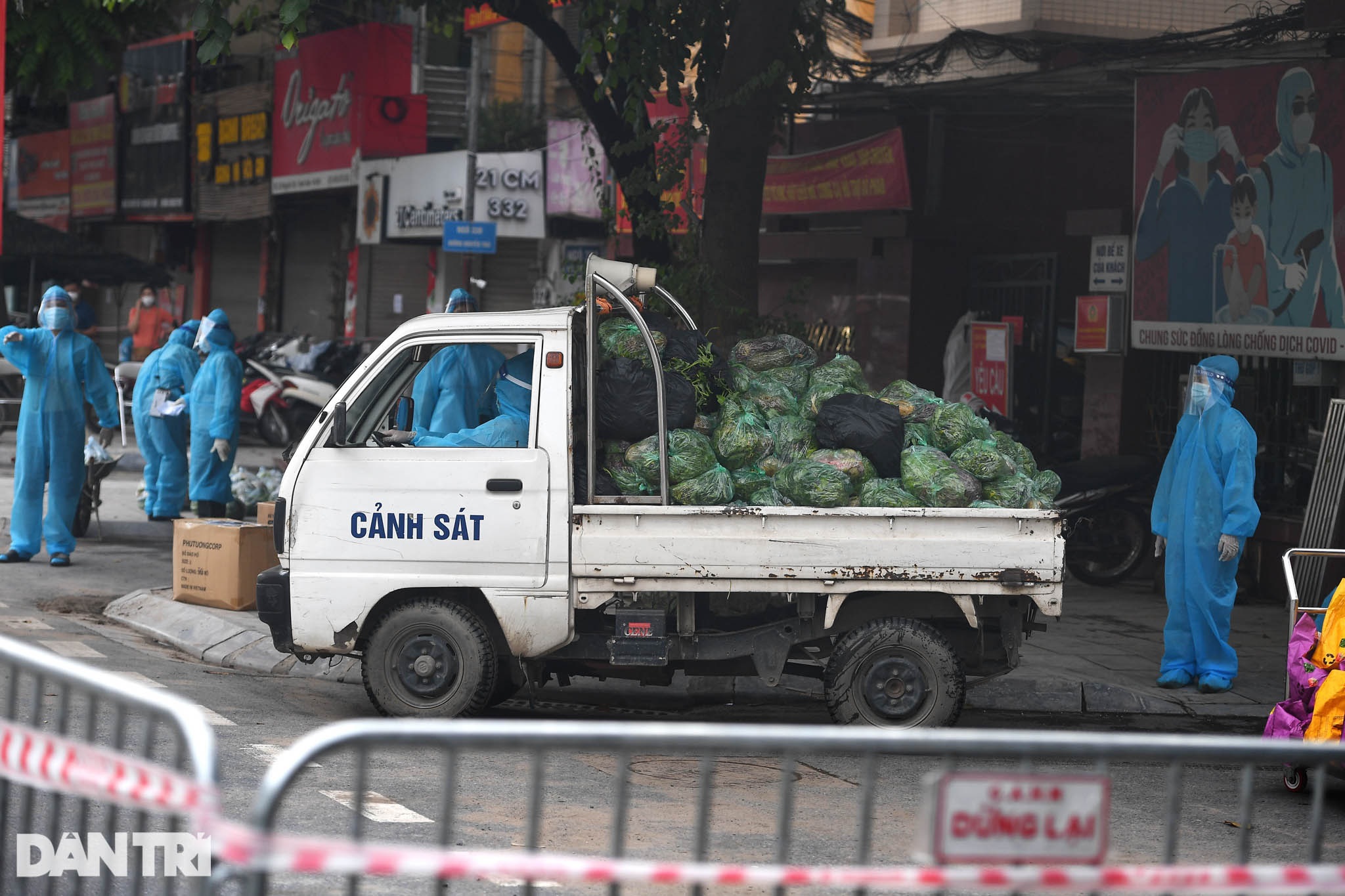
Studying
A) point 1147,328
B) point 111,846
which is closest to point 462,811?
point 111,846

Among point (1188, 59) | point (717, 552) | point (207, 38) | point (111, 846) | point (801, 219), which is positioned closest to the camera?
point (111, 846)

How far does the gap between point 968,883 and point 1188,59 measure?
33.9ft

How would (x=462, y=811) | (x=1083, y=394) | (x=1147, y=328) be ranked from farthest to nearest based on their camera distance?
(x=1083, y=394) → (x=1147, y=328) → (x=462, y=811)

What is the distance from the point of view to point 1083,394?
1452 centimetres

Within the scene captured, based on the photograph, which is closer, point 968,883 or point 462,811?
point 968,883

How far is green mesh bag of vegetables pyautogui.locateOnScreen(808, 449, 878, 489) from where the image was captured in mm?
7184

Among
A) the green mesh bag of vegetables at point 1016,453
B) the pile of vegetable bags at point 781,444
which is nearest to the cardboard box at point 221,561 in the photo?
the pile of vegetable bags at point 781,444

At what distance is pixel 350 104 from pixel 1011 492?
1968cm

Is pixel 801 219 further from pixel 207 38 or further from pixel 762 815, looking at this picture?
pixel 762 815

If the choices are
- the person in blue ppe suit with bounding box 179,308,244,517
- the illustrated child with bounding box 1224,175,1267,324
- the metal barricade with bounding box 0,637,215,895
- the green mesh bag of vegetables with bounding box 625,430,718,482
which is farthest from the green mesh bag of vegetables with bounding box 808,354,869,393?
the person in blue ppe suit with bounding box 179,308,244,517

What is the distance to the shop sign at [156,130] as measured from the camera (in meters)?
30.5

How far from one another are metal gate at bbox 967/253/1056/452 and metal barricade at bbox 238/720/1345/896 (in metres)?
8.45

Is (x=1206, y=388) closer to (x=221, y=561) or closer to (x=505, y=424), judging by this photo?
(x=505, y=424)

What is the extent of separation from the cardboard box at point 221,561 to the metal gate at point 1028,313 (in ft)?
26.6
